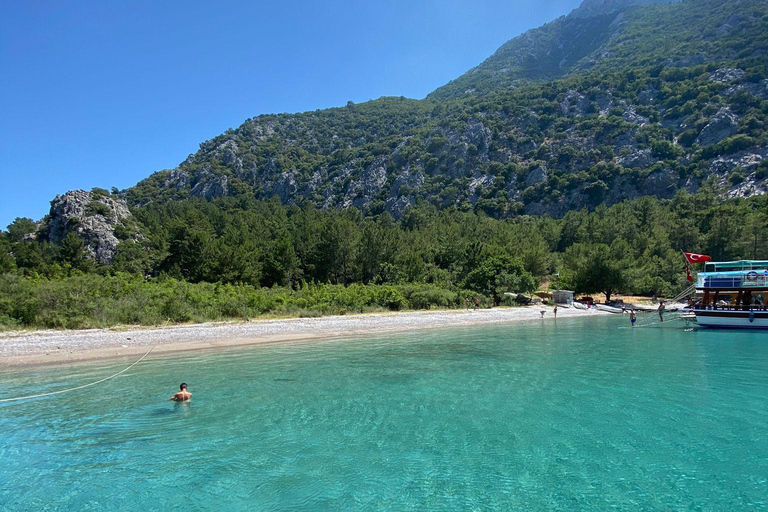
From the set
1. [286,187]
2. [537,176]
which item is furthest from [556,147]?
[286,187]

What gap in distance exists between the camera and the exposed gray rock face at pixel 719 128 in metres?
111

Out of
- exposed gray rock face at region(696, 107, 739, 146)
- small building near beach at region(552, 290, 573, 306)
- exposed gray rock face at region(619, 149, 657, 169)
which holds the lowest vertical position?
small building near beach at region(552, 290, 573, 306)

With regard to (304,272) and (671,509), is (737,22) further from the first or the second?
(671,509)

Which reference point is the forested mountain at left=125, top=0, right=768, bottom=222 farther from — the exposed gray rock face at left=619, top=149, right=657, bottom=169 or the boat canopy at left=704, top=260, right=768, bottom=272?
the boat canopy at left=704, top=260, right=768, bottom=272

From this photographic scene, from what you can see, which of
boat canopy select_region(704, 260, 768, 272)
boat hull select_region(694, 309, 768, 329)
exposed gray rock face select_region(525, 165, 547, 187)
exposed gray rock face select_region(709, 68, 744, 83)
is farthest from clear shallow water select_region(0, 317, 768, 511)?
exposed gray rock face select_region(709, 68, 744, 83)

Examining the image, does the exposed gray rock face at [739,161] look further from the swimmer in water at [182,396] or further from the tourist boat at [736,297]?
the swimmer in water at [182,396]

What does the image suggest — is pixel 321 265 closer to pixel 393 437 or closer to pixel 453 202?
pixel 393 437

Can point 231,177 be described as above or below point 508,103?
below

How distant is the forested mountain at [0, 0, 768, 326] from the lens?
47.9 m

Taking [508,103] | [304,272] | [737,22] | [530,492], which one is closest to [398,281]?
[304,272]

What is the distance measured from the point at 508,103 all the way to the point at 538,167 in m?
44.5

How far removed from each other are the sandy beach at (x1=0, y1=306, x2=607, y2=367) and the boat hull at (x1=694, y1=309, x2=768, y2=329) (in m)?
12.9

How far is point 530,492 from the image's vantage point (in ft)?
27.8

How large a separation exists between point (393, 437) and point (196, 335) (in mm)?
20960
